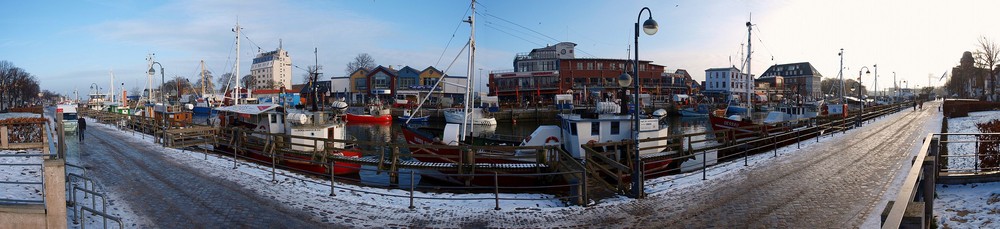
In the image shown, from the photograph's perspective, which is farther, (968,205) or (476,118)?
(476,118)

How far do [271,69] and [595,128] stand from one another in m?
146

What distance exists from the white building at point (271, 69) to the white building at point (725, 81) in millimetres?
105475

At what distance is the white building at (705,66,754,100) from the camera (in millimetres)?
99000

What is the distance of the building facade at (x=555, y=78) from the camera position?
3024 inches

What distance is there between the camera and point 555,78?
77938 mm

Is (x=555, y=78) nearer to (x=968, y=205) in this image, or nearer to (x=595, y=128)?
(x=595, y=128)

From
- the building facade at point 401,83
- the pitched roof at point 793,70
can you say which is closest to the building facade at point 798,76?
the pitched roof at point 793,70

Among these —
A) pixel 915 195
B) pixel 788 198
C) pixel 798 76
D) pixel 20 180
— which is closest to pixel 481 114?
pixel 20 180

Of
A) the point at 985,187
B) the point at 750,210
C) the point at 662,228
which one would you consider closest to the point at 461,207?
the point at 662,228

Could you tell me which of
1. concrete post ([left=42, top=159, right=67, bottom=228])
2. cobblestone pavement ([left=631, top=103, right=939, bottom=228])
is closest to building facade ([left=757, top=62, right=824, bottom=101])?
cobblestone pavement ([left=631, top=103, right=939, bottom=228])

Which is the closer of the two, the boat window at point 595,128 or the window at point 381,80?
the boat window at point 595,128

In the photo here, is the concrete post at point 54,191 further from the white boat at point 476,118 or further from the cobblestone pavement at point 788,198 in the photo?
the white boat at point 476,118

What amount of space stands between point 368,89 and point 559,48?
104ft

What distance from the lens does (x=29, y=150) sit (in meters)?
20.2
